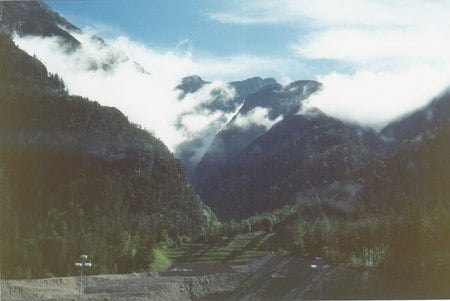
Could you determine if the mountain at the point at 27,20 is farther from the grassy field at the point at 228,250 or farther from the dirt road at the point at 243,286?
the dirt road at the point at 243,286

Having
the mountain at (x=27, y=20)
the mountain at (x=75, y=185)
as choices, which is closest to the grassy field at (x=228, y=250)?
the mountain at (x=75, y=185)

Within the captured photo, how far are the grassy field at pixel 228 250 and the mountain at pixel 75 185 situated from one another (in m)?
2.87

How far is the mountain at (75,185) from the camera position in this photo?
4475 centimetres

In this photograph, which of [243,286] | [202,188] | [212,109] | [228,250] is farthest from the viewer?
[202,188]

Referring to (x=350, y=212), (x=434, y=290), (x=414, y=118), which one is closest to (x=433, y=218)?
(x=434, y=290)

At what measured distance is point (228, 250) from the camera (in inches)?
1714

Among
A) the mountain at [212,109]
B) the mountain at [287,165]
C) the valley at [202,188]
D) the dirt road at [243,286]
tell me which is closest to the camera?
the dirt road at [243,286]

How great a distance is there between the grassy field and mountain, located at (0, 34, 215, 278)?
2871 millimetres

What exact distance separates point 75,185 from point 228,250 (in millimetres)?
20487

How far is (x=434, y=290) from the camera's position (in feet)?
83.5

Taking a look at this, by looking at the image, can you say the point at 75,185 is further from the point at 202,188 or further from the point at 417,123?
the point at 417,123

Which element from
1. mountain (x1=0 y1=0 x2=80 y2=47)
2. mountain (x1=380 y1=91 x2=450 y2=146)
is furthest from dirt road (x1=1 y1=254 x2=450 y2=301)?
mountain (x1=0 y1=0 x2=80 y2=47)

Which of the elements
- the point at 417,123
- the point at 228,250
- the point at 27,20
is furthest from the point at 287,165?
the point at 27,20

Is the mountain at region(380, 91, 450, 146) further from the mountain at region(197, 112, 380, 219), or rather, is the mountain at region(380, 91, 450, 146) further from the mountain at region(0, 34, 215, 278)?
the mountain at region(0, 34, 215, 278)
